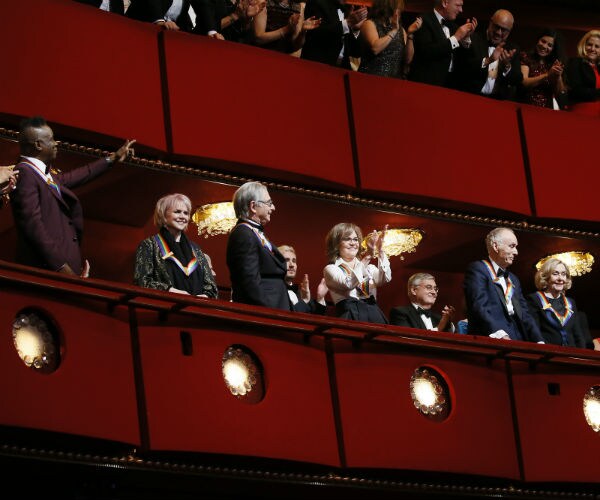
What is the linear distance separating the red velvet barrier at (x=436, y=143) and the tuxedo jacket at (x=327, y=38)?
26cm

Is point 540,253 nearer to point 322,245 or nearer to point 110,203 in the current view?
point 322,245

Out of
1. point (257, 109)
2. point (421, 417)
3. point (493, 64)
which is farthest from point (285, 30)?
point (421, 417)

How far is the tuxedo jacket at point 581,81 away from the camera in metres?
11.0

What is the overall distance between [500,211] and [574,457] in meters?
2.31

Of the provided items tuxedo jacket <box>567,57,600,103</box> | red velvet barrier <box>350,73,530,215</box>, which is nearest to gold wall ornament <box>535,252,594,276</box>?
red velvet barrier <box>350,73,530,215</box>

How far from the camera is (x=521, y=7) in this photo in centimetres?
1314

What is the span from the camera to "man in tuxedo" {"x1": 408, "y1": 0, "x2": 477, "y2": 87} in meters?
10.0

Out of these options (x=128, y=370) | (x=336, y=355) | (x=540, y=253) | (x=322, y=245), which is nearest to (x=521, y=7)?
(x=540, y=253)

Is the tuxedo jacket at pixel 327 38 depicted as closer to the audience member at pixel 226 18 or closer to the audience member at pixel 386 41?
the audience member at pixel 386 41

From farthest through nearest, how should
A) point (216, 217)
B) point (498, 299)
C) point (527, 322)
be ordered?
point (216, 217) → point (527, 322) → point (498, 299)

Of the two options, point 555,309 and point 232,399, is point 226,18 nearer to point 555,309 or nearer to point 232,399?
point 555,309

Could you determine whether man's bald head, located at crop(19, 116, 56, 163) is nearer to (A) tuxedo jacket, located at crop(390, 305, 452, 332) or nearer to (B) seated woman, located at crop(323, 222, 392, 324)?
(B) seated woman, located at crop(323, 222, 392, 324)

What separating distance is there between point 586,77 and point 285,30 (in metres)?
2.73

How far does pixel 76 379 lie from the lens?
678 centimetres
